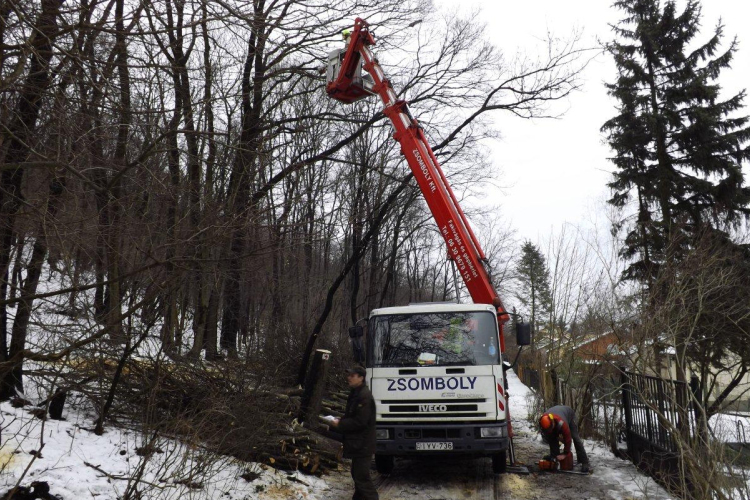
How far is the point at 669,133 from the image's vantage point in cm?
2212

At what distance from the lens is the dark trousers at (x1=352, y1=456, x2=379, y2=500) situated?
23.2 feet

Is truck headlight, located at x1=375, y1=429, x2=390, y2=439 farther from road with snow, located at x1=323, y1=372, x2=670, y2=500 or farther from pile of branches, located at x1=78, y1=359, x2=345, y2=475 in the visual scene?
pile of branches, located at x1=78, y1=359, x2=345, y2=475

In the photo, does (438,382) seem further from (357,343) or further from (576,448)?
(576,448)

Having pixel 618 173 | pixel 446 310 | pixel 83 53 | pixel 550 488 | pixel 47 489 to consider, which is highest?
pixel 618 173

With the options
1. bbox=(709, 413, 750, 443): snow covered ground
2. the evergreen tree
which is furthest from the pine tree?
the evergreen tree

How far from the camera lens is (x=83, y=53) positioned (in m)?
5.82

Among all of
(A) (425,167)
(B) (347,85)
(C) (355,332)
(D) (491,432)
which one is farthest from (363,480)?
(B) (347,85)

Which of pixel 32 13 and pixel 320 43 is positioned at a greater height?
pixel 320 43

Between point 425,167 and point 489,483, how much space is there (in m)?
5.39

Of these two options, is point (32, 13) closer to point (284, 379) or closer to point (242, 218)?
point (242, 218)

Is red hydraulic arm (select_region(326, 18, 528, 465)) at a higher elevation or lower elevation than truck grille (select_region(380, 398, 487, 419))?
higher

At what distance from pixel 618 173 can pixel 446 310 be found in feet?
51.6

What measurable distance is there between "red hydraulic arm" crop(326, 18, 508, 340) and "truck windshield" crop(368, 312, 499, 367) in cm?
49

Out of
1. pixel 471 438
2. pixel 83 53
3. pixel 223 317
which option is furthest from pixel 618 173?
pixel 83 53
